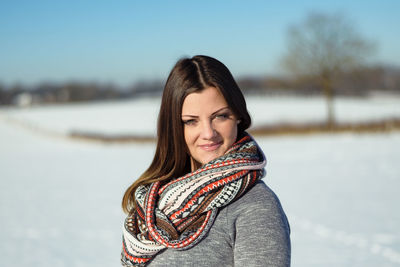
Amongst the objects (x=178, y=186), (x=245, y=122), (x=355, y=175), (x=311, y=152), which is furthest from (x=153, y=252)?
(x=311, y=152)

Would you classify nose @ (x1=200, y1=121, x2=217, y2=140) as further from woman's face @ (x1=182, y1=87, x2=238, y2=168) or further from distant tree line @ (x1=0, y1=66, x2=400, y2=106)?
distant tree line @ (x1=0, y1=66, x2=400, y2=106)

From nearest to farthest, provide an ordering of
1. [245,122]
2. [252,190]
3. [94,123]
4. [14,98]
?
[252,190], [245,122], [94,123], [14,98]

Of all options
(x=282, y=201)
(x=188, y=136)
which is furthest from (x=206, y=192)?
(x=282, y=201)

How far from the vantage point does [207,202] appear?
160cm

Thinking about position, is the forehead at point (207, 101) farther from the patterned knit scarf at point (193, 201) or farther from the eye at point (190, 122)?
the patterned knit scarf at point (193, 201)

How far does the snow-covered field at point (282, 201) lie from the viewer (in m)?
5.79

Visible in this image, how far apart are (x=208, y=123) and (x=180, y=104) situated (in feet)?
0.46

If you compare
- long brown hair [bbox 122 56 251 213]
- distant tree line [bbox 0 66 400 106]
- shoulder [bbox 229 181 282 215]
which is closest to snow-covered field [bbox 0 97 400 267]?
long brown hair [bbox 122 56 251 213]

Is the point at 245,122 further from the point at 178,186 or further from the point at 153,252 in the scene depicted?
the point at 153,252

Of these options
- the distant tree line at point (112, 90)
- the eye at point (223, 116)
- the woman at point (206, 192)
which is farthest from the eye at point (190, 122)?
the distant tree line at point (112, 90)

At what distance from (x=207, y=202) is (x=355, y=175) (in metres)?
10.7

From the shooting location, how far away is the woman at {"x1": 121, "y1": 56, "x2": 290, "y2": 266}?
1.51 metres

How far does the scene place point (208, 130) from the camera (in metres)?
1.74

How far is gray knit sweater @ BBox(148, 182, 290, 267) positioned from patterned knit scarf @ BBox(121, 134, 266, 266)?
0.03m
